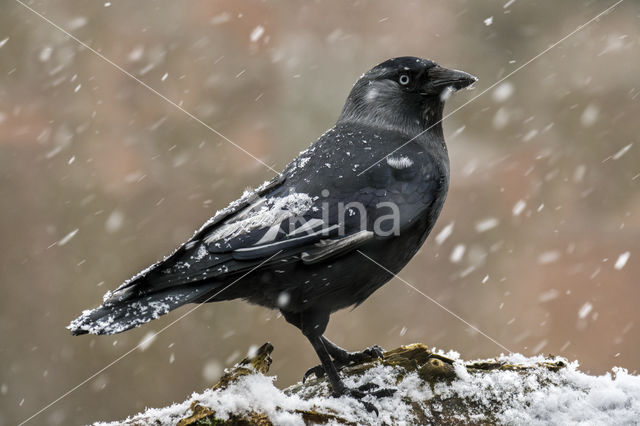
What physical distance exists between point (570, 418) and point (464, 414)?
427 mm

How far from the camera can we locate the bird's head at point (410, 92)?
3.71 m

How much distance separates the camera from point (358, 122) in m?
3.88

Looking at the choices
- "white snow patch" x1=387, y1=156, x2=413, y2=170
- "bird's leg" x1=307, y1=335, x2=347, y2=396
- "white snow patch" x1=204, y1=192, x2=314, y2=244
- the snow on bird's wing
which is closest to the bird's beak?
"white snow patch" x1=387, y1=156, x2=413, y2=170

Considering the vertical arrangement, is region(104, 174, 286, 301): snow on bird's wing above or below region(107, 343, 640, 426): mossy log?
above

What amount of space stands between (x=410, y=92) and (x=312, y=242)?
120cm

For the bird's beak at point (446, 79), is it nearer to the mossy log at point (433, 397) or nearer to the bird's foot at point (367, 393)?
the mossy log at point (433, 397)

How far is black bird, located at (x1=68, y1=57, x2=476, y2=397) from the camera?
9.81ft

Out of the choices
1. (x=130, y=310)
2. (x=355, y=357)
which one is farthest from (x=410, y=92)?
(x=130, y=310)

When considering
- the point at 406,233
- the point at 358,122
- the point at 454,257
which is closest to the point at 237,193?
the point at 454,257

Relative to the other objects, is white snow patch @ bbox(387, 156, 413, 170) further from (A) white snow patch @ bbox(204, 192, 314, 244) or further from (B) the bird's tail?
(B) the bird's tail

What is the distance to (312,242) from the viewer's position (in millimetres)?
3084

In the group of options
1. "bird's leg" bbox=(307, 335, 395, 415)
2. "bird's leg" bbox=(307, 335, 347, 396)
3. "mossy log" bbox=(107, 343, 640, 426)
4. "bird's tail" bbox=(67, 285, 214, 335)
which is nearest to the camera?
"mossy log" bbox=(107, 343, 640, 426)

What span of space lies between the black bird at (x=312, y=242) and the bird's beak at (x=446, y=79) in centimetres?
37

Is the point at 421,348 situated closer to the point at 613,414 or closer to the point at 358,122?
the point at 613,414
